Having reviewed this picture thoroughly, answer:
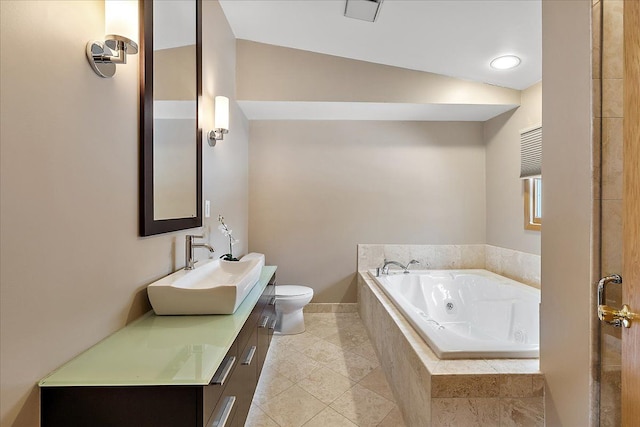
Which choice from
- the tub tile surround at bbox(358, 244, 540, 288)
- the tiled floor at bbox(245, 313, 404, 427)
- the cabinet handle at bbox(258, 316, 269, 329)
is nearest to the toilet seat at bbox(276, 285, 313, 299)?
the tiled floor at bbox(245, 313, 404, 427)

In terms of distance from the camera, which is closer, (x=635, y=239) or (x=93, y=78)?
(x=635, y=239)

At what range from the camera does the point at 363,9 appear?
2.31 metres

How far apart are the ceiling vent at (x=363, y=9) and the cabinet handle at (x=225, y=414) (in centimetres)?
238

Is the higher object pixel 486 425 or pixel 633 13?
pixel 633 13

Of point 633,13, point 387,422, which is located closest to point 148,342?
point 387,422

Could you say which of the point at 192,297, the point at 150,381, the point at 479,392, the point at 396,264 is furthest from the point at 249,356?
the point at 396,264

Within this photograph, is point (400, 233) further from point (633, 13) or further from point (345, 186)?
point (633, 13)

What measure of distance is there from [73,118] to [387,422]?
204 centimetres

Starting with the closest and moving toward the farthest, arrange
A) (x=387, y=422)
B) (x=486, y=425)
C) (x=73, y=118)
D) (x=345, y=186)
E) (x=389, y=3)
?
(x=73, y=118)
(x=486, y=425)
(x=387, y=422)
(x=389, y=3)
(x=345, y=186)

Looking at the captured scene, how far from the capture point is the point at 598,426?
112cm

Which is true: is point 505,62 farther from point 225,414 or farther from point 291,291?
point 225,414

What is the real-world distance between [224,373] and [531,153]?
3.02 metres

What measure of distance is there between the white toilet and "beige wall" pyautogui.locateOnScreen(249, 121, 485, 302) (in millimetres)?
605

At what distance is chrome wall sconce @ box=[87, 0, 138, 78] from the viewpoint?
1163mm
